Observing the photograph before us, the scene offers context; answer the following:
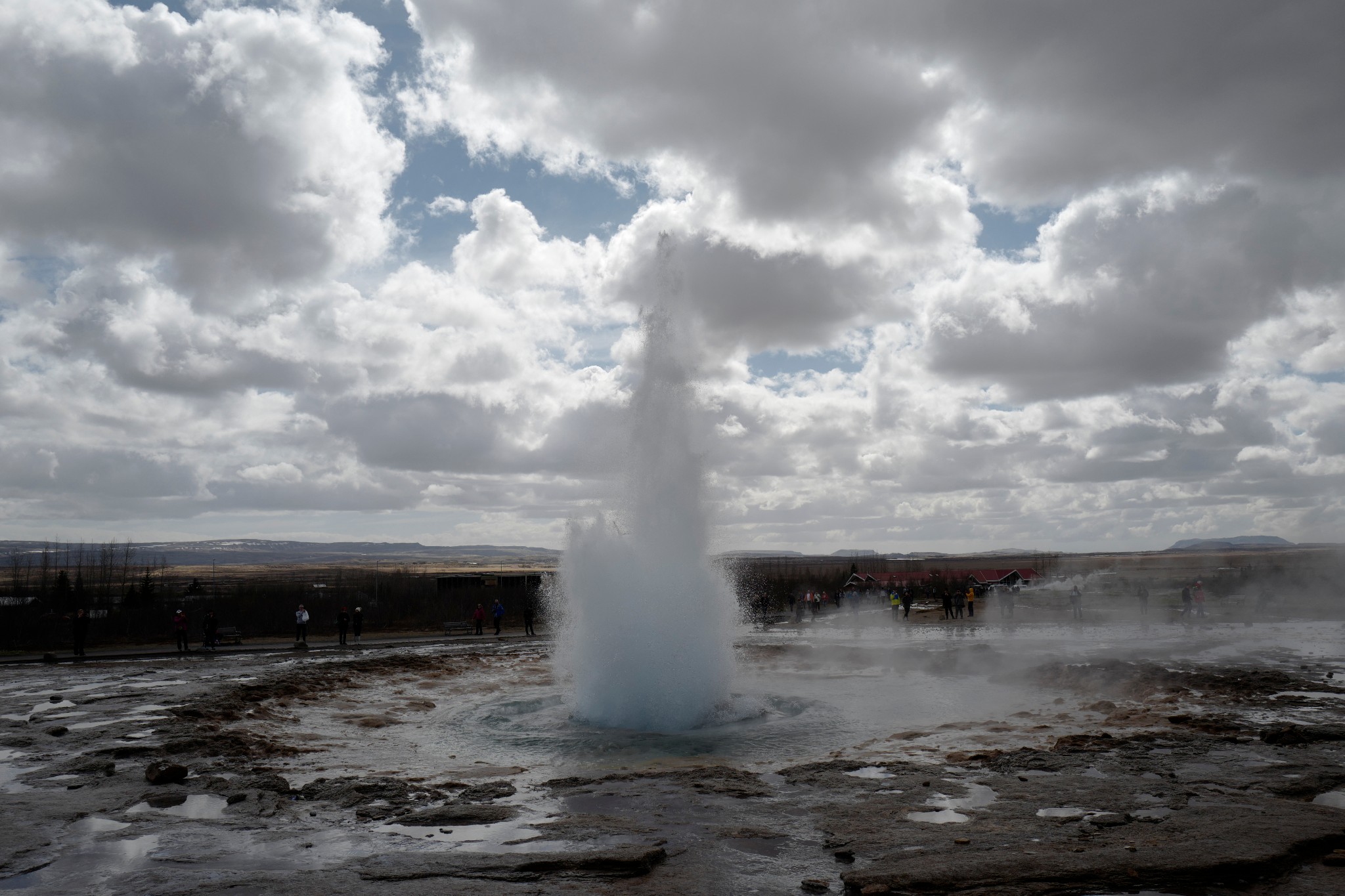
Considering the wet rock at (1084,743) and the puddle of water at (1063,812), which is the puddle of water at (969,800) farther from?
the wet rock at (1084,743)

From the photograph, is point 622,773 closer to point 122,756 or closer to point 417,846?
point 417,846

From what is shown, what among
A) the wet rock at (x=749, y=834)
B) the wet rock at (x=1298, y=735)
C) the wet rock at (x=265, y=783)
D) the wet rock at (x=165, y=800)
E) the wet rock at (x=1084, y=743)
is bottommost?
the wet rock at (x=265, y=783)

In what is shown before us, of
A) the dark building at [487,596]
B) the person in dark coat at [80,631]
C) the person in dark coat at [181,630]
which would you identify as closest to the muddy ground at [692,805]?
the person in dark coat at [80,631]

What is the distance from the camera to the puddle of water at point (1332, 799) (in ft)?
29.6

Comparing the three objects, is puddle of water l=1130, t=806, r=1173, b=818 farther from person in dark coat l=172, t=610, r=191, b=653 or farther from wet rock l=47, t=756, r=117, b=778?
person in dark coat l=172, t=610, r=191, b=653

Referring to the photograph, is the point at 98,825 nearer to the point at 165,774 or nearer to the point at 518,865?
the point at 165,774

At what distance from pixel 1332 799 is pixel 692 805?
7052 mm

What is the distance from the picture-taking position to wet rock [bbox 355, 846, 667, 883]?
7.38 m

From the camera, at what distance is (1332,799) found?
9.27 m

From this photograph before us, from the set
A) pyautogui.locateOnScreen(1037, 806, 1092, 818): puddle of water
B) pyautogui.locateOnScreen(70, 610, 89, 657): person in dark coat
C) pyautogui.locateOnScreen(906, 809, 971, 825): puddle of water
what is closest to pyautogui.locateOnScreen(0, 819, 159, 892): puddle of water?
pyautogui.locateOnScreen(906, 809, 971, 825): puddle of water

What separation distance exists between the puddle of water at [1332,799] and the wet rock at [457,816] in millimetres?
8856

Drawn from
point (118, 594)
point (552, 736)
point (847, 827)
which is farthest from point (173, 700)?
point (118, 594)

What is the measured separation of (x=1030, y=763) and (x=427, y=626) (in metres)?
40.1

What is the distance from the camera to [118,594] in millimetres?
55156
